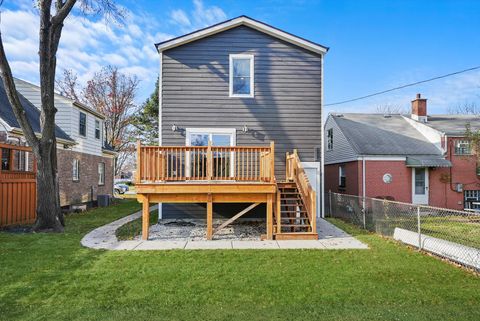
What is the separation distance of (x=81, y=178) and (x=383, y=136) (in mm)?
15663

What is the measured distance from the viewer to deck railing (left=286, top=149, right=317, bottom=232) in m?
7.97

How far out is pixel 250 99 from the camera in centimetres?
1140

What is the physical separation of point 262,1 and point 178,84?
5659 mm

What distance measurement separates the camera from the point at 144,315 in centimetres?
378

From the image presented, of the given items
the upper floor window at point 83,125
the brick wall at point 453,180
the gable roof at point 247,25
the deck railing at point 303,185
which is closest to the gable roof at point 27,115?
the upper floor window at point 83,125

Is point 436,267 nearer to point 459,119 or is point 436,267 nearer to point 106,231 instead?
point 106,231

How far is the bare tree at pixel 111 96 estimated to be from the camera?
31.8 metres

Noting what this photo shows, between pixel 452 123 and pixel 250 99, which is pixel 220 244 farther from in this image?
pixel 452 123

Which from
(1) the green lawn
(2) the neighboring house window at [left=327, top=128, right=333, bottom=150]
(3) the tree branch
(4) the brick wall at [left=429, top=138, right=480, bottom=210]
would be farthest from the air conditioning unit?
(3) the tree branch

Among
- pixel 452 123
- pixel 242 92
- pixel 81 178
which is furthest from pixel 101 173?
pixel 452 123

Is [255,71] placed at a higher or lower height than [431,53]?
lower

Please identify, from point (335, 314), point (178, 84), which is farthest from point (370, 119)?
point (335, 314)

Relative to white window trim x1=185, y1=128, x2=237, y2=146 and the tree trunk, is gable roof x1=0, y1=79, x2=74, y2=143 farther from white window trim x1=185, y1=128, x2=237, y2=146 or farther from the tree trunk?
white window trim x1=185, y1=128, x2=237, y2=146

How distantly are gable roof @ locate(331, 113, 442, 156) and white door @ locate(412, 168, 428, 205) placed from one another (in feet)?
3.07
